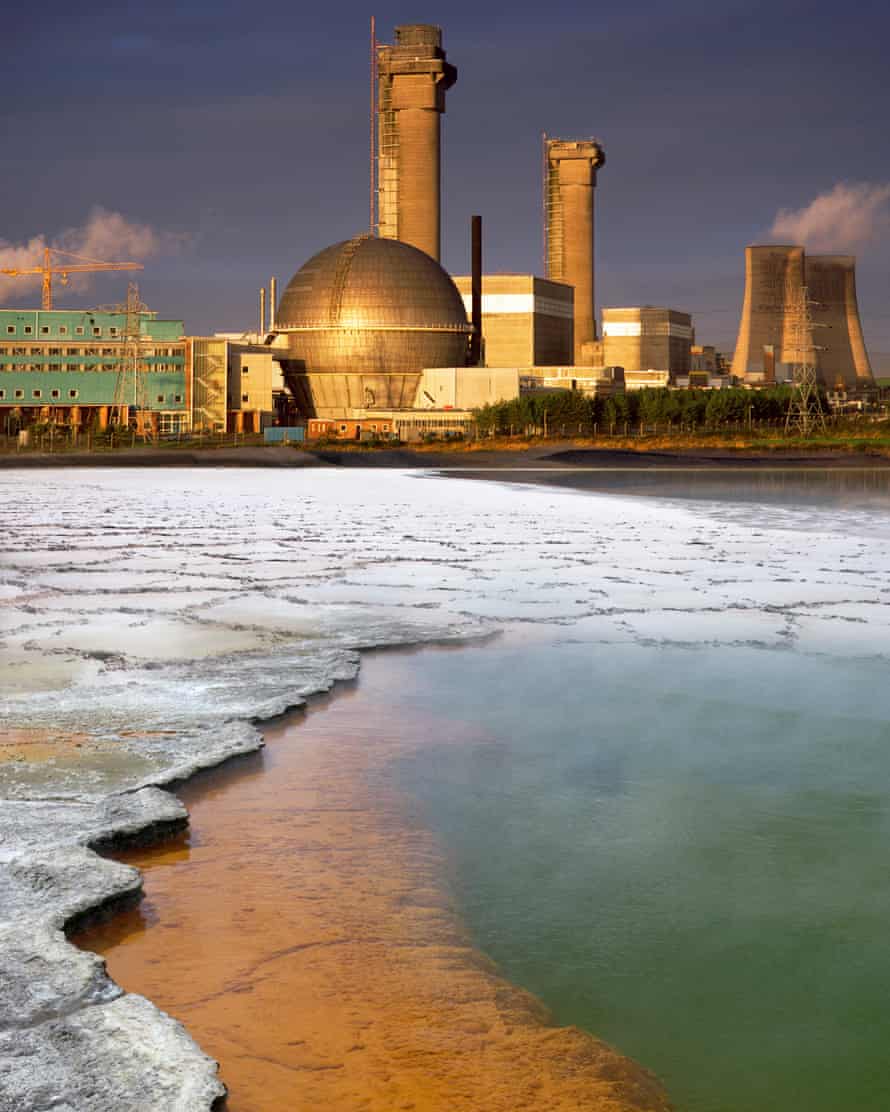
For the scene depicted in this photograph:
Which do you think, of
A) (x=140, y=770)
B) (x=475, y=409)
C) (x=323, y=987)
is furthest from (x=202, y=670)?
(x=475, y=409)

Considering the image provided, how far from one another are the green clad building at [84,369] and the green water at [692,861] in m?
108

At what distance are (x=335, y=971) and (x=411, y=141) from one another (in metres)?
161

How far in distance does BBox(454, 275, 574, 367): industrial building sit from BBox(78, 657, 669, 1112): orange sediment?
158 meters

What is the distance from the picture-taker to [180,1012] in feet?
14.9

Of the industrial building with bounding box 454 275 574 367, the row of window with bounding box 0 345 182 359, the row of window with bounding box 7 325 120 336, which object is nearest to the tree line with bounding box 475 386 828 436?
the row of window with bounding box 0 345 182 359

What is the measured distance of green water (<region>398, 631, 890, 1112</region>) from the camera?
14.5ft

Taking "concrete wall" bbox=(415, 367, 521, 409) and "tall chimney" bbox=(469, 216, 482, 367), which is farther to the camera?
"tall chimney" bbox=(469, 216, 482, 367)

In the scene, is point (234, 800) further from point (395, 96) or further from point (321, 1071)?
point (395, 96)

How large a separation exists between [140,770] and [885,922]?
13.2 feet

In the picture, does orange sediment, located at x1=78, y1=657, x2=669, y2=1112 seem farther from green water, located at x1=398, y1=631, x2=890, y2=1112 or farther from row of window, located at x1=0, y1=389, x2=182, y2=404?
row of window, located at x1=0, y1=389, x2=182, y2=404

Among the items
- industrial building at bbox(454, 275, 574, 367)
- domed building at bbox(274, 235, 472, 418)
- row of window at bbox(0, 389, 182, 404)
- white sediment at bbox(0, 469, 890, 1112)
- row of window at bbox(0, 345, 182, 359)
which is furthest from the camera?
industrial building at bbox(454, 275, 574, 367)

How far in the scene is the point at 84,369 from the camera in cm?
11875

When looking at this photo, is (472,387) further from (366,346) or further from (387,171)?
(387,171)

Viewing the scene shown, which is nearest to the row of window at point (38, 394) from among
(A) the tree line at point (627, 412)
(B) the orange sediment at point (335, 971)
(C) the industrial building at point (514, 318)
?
(A) the tree line at point (627, 412)
